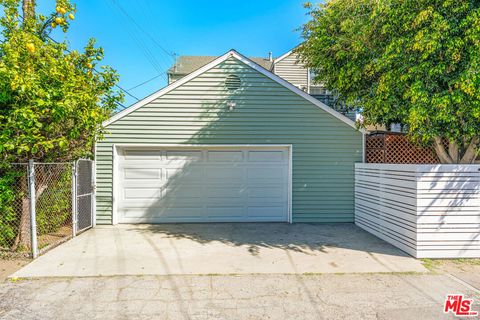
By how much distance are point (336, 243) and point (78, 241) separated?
5.39 metres

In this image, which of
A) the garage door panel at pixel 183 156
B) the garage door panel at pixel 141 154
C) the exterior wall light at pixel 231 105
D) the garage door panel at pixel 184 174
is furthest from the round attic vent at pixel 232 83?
the garage door panel at pixel 141 154

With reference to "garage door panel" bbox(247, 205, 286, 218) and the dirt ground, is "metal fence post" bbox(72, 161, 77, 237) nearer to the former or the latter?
the dirt ground

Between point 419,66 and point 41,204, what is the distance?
25.2 ft

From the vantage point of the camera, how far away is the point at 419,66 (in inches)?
189

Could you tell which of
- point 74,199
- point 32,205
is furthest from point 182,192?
point 32,205

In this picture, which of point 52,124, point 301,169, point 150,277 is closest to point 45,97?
point 52,124

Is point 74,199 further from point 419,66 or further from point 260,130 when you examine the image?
point 419,66

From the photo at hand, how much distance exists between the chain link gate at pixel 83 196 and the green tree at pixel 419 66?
6.44 m

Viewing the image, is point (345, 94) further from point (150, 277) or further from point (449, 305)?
point (150, 277)

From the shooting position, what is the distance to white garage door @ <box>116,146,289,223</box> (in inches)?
289

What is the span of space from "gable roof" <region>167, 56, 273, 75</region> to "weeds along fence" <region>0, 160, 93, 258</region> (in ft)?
40.3

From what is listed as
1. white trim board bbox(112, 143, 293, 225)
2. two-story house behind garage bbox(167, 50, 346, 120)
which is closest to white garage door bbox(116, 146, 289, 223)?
white trim board bbox(112, 143, 293, 225)

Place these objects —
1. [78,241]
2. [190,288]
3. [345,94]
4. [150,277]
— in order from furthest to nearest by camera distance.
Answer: [345,94]
[78,241]
[150,277]
[190,288]

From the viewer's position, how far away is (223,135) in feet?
23.7
